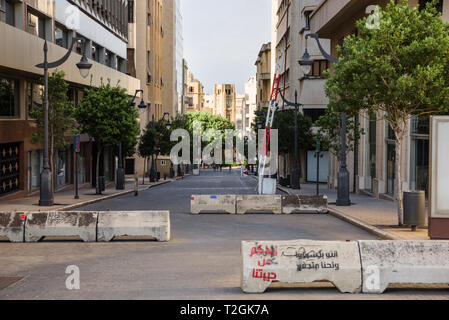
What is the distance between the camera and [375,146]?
35281 mm

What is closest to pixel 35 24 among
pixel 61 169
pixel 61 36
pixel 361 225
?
pixel 61 36

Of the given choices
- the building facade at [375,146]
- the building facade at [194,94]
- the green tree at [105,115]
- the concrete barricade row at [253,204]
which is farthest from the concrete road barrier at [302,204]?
the building facade at [194,94]

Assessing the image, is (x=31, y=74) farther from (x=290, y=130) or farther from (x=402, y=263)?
(x=402, y=263)

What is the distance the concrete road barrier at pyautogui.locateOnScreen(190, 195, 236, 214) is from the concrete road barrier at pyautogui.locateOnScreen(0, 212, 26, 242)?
872 cm

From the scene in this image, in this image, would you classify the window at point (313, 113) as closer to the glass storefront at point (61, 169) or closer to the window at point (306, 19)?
the window at point (306, 19)

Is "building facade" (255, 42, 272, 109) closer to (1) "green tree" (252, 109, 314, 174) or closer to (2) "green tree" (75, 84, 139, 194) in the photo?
(1) "green tree" (252, 109, 314, 174)

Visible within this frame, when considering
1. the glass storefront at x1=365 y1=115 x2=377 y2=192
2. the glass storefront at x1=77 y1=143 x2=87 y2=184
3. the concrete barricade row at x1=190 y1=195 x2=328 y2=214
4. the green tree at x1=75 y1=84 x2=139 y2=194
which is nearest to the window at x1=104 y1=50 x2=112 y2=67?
the glass storefront at x1=77 y1=143 x2=87 y2=184

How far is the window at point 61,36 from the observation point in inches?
1601

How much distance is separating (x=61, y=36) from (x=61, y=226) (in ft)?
90.4

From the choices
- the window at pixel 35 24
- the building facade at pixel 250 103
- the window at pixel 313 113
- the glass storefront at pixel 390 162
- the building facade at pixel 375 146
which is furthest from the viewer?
the building facade at pixel 250 103

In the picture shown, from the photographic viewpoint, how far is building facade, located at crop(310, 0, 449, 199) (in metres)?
27.2

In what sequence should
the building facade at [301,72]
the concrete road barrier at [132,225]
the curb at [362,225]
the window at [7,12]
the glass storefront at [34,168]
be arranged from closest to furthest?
the concrete road barrier at [132,225] → the curb at [362,225] → the window at [7,12] → the glass storefront at [34,168] → the building facade at [301,72]

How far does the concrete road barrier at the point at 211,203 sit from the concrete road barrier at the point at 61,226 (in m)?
8.08

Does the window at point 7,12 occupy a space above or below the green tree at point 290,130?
above
